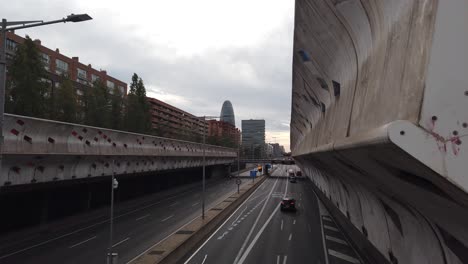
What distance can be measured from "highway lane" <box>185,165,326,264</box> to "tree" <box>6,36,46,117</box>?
2411cm

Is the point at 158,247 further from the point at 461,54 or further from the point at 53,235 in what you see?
the point at 461,54

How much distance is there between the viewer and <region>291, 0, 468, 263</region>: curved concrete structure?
4746 millimetres

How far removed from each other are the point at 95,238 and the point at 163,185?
3814cm

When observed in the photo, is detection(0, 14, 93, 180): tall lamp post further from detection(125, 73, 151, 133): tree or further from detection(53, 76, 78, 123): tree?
detection(125, 73, 151, 133): tree

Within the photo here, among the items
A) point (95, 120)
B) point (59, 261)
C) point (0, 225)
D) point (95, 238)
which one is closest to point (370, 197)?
point (59, 261)

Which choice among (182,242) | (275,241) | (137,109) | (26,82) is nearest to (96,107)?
(137,109)

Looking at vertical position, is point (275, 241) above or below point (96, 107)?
below

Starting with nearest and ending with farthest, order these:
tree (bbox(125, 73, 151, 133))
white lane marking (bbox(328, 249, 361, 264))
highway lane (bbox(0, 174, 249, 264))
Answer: white lane marking (bbox(328, 249, 361, 264))
highway lane (bbox(0, 174, 249, 264))
tree (bbox(125, 73, 151, 133))

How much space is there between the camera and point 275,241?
25219mm

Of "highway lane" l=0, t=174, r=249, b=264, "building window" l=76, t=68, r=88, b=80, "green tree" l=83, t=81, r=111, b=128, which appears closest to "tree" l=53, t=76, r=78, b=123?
"green tree" l=83, t=81, r=111, b=128

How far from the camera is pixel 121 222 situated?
112ft

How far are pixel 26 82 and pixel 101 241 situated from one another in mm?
19774

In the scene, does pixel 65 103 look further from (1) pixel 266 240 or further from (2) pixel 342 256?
(2) pixel 342 256

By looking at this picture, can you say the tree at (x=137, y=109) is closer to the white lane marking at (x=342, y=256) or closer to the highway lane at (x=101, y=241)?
the highway lane at (x=101, y=241)
